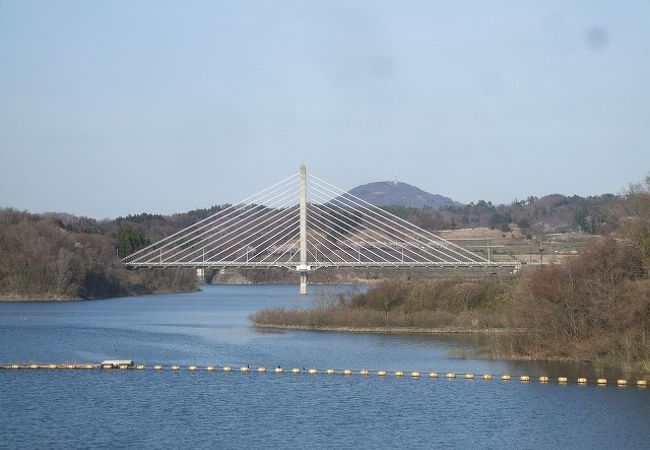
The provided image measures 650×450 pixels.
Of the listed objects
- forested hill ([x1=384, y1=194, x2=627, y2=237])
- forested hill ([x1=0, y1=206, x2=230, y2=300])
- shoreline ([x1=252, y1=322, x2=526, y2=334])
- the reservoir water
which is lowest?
the reservoir water

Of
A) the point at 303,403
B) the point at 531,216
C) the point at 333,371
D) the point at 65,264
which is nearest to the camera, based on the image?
the point at 303,403

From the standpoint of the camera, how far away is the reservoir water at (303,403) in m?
18.8

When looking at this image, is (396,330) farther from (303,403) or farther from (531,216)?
(531,216)

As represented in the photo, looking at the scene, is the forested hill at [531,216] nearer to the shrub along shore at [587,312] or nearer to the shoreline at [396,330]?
the shoreline at [396,330]

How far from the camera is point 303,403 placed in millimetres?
22469

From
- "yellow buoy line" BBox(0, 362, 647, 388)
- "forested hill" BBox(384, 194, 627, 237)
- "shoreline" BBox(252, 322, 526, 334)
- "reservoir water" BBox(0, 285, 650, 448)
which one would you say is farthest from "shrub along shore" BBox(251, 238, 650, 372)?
"forested hill" BBox(384, 194, 627, 237)

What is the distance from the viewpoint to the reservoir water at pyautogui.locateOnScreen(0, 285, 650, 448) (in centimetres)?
1884

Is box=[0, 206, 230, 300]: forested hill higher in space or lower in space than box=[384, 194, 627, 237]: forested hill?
lower

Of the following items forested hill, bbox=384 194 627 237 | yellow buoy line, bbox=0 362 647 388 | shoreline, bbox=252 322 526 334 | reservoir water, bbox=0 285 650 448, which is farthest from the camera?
forested hill, bbox=384 194 627 237

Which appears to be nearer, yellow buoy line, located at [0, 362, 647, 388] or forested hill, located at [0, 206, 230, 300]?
yellow buoy line, located at [0, 362, 647, 388]

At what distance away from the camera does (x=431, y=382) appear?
2542 cm

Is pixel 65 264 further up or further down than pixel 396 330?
further up

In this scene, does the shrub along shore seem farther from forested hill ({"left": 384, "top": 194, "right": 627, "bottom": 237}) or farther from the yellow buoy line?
forested hill ({"left": 384, "top": 194, "right": 627, "bottom": 237})

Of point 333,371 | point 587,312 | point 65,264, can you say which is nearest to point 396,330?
point 333,371
